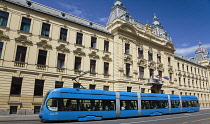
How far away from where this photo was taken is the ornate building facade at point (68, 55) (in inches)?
696

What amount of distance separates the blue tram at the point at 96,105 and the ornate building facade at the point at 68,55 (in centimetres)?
675

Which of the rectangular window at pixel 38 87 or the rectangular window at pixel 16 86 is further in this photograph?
the rectangular window at pixel 38 87

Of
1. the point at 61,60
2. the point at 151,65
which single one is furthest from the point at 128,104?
the point at 151,65

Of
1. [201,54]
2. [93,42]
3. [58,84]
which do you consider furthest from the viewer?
[201,54]

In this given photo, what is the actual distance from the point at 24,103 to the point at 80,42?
11.2 metres

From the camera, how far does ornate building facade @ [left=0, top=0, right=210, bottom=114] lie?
58.0ft

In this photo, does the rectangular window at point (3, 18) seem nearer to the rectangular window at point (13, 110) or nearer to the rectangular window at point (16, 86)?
the rectangular window at point (16, 86)

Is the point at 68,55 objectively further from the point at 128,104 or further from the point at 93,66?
the point at 128,104

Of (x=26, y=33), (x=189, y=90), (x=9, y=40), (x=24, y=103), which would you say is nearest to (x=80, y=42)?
(x=26, y=33)

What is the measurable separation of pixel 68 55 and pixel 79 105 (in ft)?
33.0

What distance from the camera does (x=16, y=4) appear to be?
61.3 ft

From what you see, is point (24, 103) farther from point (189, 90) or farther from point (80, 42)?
point (189, 90)

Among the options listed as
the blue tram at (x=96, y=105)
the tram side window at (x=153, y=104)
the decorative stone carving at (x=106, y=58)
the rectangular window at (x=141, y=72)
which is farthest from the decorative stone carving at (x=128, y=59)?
the tram side window at (x=153, y=104)

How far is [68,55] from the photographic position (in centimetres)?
2184
